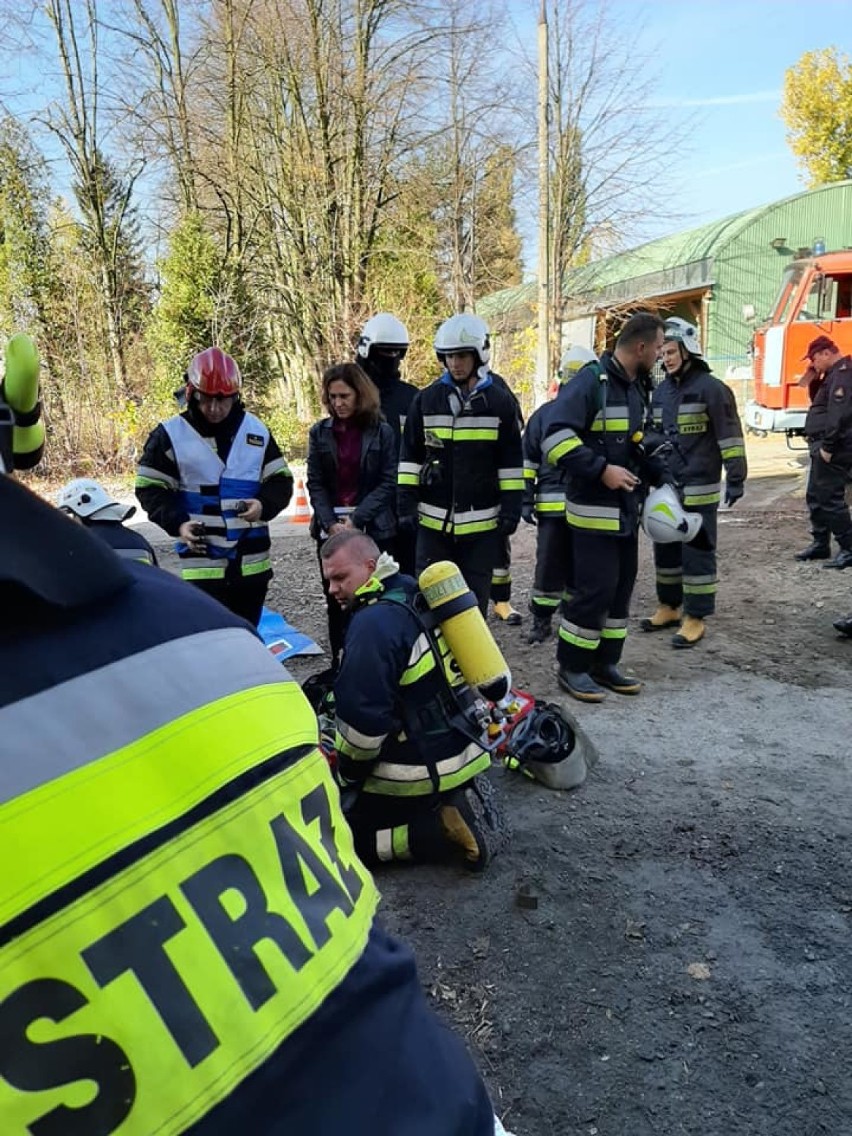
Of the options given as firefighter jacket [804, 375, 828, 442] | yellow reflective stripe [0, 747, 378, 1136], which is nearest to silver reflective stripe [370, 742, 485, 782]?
yellow reflective stripe [0, 747, 378, 1136]

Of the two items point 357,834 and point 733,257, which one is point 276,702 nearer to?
point 357,834

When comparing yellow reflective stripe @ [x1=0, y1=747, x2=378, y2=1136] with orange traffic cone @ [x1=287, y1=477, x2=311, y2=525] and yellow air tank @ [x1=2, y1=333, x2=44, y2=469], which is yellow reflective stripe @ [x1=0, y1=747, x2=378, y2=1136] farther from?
orange traffic cone @ [x1=287, y1=477, x2=311, y2=525]

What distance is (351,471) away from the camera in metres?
4.72

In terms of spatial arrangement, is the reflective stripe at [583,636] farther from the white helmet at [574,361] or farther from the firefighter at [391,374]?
the white helmet at [574,361]

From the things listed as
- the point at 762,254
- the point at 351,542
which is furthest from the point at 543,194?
the point at 351,542

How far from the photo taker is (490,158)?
20.0 m

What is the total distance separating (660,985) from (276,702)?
2.14 metres

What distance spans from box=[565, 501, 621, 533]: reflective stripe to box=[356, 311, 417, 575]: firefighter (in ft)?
3.19

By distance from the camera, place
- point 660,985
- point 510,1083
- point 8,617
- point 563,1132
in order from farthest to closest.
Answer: point 660,985 < point 510,1083 < point 563,1132 < point 8,617

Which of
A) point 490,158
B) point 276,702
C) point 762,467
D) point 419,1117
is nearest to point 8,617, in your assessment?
point 276,702

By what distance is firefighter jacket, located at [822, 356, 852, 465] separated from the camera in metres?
7.59

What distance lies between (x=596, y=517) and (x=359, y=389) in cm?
143

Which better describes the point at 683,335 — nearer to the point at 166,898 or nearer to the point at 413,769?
the point at 413,769

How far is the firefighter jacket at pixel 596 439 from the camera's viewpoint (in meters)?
4.51
